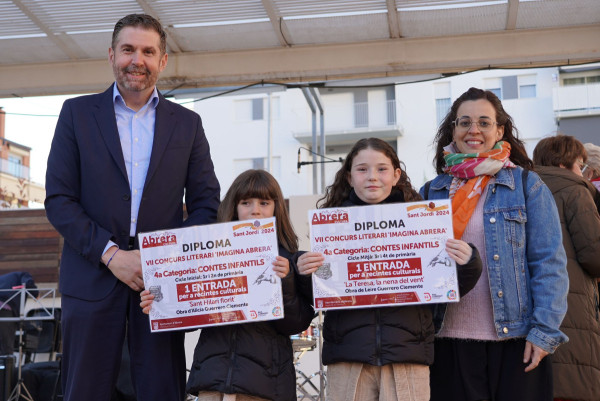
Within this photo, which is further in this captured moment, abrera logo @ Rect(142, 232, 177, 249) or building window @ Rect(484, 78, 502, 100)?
building window @ Rect(484, 78, 502, 100)

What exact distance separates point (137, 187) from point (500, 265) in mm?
1471

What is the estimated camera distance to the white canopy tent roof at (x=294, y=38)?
5.31 m

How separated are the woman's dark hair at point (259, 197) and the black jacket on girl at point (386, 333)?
0.46 meters

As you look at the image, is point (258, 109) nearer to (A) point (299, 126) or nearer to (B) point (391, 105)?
(A) point (299, 126)

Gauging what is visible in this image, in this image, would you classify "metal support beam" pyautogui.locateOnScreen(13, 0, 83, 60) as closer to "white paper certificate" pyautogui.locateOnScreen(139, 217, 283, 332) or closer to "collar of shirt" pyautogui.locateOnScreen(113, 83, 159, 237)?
"collar of shirt" pyautogui.locateOnScreen(113, 83, 159, 237)

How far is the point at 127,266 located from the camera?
2822 mm

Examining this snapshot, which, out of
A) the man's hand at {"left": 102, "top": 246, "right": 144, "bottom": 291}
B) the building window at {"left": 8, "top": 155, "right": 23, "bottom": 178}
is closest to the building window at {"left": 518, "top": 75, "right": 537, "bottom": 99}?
the man's hand at {"left": 102, "top": 246, "right": 144, "bottom": 291}

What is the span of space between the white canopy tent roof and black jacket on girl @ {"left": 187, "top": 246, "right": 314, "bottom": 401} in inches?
114

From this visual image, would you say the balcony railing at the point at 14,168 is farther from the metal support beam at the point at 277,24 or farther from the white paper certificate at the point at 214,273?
the white paper certificate at the point at 214,273

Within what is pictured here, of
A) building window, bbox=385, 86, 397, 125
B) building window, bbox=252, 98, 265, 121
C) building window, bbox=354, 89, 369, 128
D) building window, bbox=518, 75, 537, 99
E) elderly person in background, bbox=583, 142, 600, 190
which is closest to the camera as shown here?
elderly person in background, bbox=583, 142, 600, 190

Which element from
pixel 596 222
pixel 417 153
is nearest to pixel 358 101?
pixel 417 153

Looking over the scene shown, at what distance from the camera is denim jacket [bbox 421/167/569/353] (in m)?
2.79

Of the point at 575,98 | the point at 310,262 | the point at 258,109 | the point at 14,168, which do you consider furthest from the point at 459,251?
the point at 14,168

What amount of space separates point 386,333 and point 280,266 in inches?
18.9
